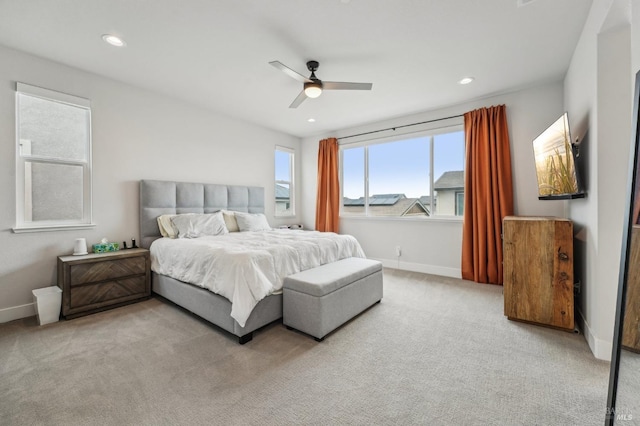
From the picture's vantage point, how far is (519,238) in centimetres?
262

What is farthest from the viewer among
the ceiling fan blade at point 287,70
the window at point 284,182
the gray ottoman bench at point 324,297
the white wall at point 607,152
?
the window at point 284,182

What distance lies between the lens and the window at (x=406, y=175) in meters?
4.43

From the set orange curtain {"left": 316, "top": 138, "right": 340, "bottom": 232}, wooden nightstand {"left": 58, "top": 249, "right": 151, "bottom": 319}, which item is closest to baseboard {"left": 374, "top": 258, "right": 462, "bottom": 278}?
orange curtain {"left": 316, "top": 138, "right": 340, "bottom": 232}

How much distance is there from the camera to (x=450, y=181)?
14.6 feet

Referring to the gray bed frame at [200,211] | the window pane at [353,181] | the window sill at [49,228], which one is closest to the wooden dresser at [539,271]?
the gray bed frame at [200,211]

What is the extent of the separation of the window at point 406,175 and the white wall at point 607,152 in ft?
7.26

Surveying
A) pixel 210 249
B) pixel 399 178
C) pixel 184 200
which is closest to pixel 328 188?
pixel 399 178

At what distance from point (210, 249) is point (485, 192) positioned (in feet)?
12.4

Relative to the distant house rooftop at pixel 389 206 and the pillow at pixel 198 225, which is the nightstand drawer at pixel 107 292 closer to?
the pillow at pixel 198 225

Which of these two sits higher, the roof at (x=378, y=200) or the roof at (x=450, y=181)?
the roof at (x=450, y=181)

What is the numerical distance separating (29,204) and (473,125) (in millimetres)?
5659

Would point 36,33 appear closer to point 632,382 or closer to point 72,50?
point 72,50

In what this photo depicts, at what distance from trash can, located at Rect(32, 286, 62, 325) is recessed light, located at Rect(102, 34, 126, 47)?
2.52m

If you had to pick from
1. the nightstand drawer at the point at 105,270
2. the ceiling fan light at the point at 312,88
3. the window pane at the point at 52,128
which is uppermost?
the ceiling fan light at the point at 312,88
